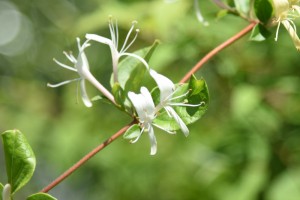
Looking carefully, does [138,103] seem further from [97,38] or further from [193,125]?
[193,125]

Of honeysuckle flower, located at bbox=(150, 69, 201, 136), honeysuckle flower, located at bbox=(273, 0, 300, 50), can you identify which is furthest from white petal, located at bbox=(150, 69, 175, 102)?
honeysuckle flower, located at bbox=(273, 0, 300, 50)

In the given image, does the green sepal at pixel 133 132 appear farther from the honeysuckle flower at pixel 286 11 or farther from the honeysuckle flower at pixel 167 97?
the honeysuckle flower at pixel 286 11

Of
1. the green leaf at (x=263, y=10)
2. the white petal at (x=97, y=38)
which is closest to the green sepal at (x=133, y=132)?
the white petal at (x=97, y=38)

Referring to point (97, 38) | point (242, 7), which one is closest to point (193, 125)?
point (242, 7)

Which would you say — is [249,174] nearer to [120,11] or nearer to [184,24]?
[184,24]

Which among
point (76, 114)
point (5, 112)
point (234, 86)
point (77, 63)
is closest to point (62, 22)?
point (5, 112)

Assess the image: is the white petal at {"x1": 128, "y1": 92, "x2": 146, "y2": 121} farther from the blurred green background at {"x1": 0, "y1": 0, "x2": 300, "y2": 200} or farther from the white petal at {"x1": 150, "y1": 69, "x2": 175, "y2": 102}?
the blurred green background at {"x1": 0, "y1": 0, "x2": 300, "y2": 200}

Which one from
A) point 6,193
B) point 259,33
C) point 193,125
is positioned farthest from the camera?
point 193,125
